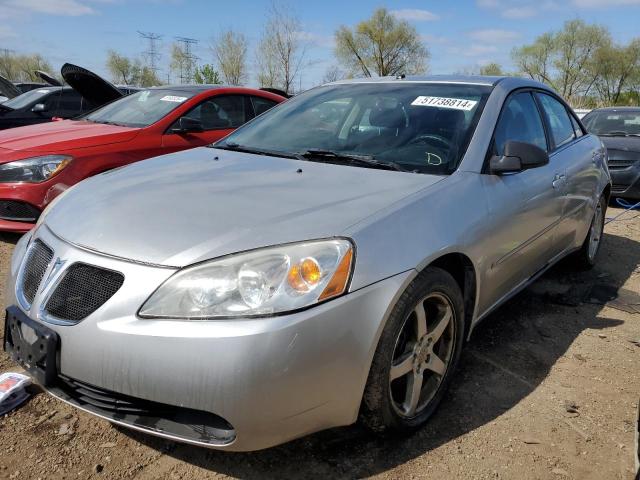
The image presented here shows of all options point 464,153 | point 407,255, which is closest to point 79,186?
point 407,255

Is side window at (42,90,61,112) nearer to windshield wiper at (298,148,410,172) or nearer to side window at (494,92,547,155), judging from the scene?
windshield wiper at (298,148,410,172)

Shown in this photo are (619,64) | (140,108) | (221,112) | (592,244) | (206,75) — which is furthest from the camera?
(619,64)

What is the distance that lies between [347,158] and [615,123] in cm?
832

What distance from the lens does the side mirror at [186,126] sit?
541cm

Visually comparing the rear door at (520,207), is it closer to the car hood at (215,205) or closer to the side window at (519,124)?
the side window at (519,124)

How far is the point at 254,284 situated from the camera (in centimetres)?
181

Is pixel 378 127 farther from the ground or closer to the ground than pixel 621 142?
farther from the ground

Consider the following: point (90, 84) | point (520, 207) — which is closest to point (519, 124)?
point (520, 207)

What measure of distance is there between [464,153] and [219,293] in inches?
59.9

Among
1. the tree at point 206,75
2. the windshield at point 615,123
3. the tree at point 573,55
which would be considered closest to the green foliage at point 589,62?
the tree at point 573,55

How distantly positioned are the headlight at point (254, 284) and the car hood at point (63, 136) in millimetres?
3455

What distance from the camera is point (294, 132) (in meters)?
3.26

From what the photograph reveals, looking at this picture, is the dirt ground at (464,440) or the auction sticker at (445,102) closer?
the dirt ground at (464,440)

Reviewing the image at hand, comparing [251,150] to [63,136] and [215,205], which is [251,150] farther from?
[63,136]
